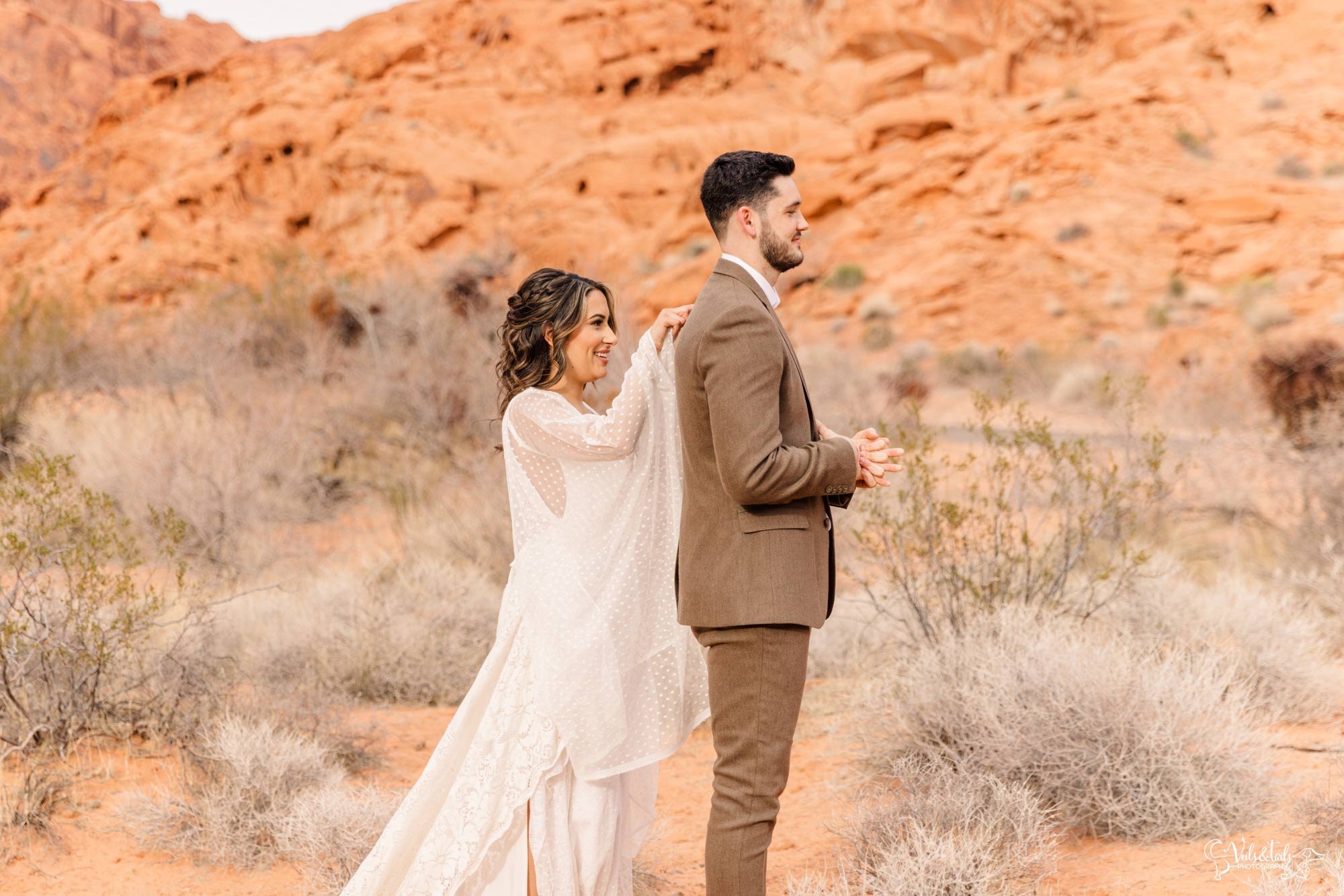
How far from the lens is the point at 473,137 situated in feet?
85.5

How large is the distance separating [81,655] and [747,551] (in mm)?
3459

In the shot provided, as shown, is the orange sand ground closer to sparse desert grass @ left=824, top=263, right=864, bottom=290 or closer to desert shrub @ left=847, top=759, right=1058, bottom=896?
desert shrub @ left=847, top=759, right=1058, bottom=896

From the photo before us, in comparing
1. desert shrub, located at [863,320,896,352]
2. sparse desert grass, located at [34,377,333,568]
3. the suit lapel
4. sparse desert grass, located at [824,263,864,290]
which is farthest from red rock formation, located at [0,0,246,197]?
the suit lapel

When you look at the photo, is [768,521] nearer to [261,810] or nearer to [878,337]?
[261,810]

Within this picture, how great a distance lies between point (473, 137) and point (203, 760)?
23870 millimetres

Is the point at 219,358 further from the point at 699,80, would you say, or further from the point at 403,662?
the point at 699,80

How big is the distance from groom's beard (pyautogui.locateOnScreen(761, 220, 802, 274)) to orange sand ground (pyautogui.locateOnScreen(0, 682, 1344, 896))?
79.7 inches

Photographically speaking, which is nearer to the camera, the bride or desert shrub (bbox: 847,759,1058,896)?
the bride

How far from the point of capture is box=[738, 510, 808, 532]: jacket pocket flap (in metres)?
2.35

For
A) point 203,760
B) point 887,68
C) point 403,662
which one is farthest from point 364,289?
point 887,68

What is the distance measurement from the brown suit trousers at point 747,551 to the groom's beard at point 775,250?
7 centimetres

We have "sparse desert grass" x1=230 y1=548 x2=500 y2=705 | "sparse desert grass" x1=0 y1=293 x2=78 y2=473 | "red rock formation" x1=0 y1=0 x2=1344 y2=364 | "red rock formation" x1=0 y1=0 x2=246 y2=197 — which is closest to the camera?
"sparse desert grass" x1=230 y1=548 x2=500 y2=705

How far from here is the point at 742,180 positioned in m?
2.38

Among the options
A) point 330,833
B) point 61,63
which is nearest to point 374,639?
point 330,833
